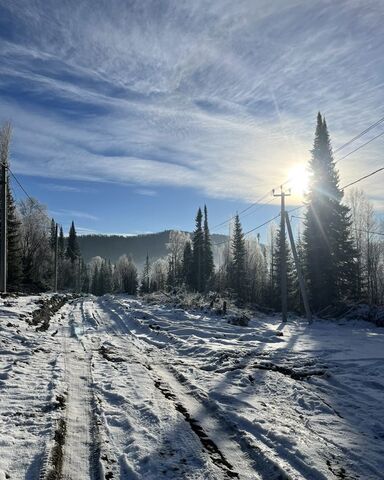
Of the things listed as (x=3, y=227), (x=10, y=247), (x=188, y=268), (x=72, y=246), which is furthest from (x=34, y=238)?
(x=72, y=246)

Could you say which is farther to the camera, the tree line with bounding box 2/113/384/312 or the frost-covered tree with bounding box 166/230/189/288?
the frost-covered tree with bounding box 166/230/189/288

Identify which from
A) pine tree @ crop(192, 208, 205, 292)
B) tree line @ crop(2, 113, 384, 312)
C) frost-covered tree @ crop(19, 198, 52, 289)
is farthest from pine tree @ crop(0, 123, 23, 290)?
pine tree @ crop(192, 208, 205, 292)

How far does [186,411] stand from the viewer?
579 centimetres

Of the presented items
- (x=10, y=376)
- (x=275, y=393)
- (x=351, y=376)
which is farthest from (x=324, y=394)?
(x=10, y=376)

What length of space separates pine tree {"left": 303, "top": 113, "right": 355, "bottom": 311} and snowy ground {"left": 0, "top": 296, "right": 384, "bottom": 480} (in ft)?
62.8

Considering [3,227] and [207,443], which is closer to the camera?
[207,443]

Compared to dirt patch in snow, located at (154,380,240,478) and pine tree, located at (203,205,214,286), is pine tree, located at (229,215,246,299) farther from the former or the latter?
dirt patch in snow, located at (154,380,240,478)

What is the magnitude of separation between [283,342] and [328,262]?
18515mm

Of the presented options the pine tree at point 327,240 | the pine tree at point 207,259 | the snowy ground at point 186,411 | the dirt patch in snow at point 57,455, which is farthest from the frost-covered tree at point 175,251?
the dirt patch in snow at point 57,455

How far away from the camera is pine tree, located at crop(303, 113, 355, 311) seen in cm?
2977

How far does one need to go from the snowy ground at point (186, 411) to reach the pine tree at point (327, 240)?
754 inches

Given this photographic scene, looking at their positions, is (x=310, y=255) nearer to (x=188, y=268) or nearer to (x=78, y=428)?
(x=78, y=428)

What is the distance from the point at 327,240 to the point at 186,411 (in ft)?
87.1

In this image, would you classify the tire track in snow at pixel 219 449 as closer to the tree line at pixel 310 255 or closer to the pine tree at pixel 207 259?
the tree line at pixel 310 255
